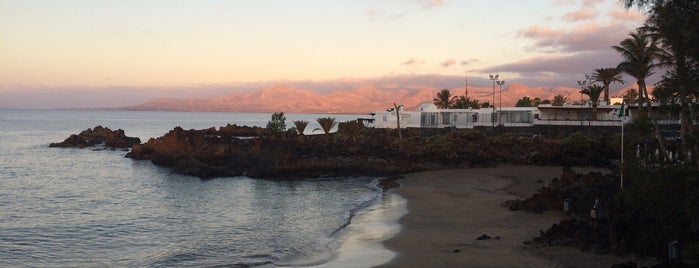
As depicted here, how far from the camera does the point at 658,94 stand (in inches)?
583

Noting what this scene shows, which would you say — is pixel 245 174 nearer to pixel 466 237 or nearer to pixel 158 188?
pixel 158 188

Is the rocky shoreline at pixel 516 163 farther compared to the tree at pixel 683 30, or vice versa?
the rocky shoreline at pixel 516 163

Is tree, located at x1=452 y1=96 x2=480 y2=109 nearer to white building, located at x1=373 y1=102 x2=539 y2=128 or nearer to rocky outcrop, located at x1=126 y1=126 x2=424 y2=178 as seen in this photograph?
white building, located at x1=373 y1=102 x2=539 y2=128

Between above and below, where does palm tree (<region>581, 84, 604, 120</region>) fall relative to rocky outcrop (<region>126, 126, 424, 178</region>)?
above

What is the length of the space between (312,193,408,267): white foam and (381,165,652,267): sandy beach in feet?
1.31

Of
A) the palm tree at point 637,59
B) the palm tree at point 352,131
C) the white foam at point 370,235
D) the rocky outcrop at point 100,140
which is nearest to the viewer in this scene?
the white foam at point 370,235

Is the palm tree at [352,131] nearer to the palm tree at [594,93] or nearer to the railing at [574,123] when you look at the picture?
the railing at [574,123]

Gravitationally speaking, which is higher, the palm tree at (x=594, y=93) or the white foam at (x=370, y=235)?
the palm tree at (x=594, y=93)

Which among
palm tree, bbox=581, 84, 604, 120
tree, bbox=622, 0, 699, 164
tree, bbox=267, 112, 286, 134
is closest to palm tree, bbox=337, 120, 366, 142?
tree, bbox=267, 112, 286, 134

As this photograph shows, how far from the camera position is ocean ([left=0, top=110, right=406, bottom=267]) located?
18.3m

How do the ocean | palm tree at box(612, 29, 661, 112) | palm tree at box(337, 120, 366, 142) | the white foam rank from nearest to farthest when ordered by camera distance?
the white foam, the ocean, palm tree at box(612, 29, 661, 112), palm tree at box(337, 120, 366, 142)

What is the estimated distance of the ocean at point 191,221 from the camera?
60.1ft

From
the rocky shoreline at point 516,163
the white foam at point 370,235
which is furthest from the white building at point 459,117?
the white foam at point 370,235

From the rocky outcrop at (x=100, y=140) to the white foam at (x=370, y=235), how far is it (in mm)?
53789
